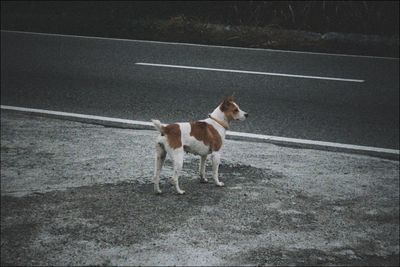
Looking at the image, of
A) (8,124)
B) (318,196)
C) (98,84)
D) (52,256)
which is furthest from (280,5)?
(52,256)

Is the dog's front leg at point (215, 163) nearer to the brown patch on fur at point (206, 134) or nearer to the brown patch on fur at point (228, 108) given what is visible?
the brown patch on fur at point (206, 134)

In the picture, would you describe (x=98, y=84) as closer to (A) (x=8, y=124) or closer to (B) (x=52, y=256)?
(A) (x=8, y=124)

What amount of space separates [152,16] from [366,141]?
9430 millimetres

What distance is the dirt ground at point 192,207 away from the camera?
3705mm

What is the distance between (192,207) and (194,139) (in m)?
0.61

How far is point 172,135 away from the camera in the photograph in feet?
14.7

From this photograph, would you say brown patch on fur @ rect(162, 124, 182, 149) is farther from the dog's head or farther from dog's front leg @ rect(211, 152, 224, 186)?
the dog's head

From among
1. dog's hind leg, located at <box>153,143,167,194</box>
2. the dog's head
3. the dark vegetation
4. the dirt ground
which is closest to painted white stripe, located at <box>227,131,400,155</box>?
the dirt ground

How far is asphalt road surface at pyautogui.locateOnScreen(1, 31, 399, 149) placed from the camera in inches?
282

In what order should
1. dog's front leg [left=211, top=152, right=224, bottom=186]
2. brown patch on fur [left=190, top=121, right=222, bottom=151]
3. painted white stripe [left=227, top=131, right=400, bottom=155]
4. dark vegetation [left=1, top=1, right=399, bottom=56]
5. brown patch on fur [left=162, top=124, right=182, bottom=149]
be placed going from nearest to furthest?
brown patch on fur [left=162, top=124, right=182, bottom=149] → brown patch on fur [left=190, top=121, right=222, bottom=151] → dog's front leg [left=211, top=152, right=224, bottom=186] → painted white stripe [left=227, top=131, right=400, bottom=155] → dark vegetation [left=1, top=1, right=399, bottom=56]

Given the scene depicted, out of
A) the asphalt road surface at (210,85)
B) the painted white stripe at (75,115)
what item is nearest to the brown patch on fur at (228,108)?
the asphalt road surface at (210,85)

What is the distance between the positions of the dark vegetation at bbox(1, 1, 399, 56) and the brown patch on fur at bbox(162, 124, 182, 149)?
8.00 metres

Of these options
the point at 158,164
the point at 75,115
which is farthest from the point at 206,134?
the point at 75,115

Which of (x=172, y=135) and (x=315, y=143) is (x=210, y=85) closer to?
(x=315, y=143)
